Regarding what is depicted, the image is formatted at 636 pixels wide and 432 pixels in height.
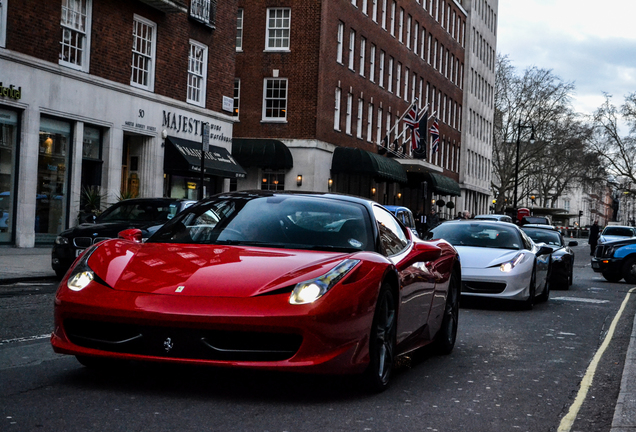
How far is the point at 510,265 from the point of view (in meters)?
13.9

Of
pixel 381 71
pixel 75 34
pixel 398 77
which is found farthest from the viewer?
pixel 398 77

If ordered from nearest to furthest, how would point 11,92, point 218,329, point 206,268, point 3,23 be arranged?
point 218,329
point 206,268
point 3,23
point 11,92

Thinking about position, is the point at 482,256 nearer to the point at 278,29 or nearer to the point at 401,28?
the point at 278,29

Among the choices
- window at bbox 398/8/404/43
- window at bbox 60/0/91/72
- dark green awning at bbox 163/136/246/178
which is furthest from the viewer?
window at bbox 398/8/404/43

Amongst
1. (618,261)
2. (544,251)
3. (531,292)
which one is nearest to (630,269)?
(618,261)

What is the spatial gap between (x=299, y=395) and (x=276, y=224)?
1268 mm

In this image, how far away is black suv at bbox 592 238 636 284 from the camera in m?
24.1

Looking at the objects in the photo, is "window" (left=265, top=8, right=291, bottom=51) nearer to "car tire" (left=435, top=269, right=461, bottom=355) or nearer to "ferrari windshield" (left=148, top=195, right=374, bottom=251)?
"car tire" (left=435, top=269, right=461, bottom=355)

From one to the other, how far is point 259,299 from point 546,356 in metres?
4.36

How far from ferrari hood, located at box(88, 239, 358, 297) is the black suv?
64.5ft

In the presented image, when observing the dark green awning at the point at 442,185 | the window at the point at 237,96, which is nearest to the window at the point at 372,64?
the window at the point at 237,96

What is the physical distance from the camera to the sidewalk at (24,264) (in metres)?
15.3

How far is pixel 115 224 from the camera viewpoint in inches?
619

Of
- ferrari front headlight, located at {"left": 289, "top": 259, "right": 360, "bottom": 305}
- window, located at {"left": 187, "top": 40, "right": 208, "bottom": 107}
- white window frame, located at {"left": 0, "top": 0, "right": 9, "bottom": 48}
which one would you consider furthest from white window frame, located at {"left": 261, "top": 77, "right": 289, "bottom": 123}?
ferrari front headlight, located at {"left": 289, "top": 259, "right": 360, "bottom": 305}
